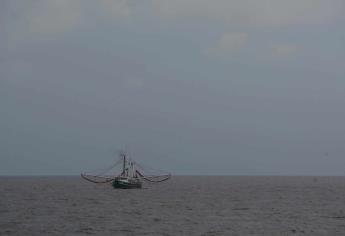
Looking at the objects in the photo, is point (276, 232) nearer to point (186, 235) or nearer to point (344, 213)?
point (186, 235)

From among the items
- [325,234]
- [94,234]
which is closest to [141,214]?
[94,234]

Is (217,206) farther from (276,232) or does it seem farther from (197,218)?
(276,232)

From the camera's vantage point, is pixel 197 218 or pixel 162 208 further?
pixel 162 208

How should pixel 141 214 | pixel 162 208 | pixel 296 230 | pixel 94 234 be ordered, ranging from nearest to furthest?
pixel 94 234, pixel 296 230, pixel 141 214, pixel 162 208

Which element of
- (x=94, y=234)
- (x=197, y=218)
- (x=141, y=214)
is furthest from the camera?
(x=141, y=214)

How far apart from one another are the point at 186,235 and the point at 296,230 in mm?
11849

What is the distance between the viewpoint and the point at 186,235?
51281mm

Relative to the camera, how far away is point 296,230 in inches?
2200

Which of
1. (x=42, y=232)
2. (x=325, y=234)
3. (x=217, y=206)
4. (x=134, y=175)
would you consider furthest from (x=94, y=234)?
(x=134, y=175)

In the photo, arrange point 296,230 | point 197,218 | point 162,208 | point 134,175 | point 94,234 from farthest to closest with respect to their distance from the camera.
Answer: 1. point 134,175
2. point 162,208
3. point 197,218
4. point 296,230
5. point 94,234

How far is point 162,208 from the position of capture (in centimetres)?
8069

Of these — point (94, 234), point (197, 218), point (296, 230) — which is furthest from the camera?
point (197, 218)

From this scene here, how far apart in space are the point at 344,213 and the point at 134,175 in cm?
7563

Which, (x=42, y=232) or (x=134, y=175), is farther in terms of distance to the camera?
(x=134, y=175)
